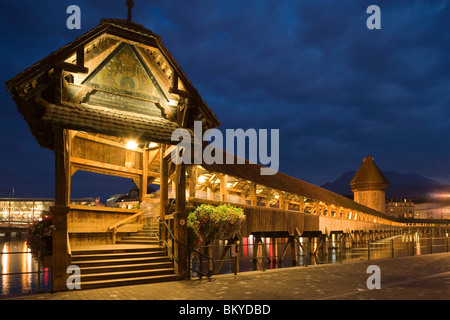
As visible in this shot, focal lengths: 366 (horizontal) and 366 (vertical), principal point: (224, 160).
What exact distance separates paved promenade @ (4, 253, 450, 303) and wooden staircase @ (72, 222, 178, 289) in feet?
1.18

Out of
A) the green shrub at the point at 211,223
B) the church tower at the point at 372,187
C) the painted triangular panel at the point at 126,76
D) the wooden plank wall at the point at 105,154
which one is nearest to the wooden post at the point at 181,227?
the green shrub at the point at 211,223

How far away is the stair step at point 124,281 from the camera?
31.0 feet

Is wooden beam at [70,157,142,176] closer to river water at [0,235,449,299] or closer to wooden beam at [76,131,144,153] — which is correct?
wooden beam at [76,131,144,153]

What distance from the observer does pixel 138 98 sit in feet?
39.3

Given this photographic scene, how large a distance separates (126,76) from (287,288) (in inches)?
318

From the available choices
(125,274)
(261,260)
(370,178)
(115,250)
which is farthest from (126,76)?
(370,178)

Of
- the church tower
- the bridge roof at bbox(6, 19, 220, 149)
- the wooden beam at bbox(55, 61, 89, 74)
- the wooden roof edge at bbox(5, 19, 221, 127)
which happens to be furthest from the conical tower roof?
the wooden beam at bbox(55, 61, 89, 74)

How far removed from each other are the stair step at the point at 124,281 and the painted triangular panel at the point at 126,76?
5697 millimetres

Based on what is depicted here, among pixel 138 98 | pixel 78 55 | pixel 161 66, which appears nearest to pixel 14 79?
pixel 78 55

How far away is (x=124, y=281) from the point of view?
9.95 m

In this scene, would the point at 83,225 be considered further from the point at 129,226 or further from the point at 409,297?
the point at 409,297

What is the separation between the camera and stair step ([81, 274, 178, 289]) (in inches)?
372

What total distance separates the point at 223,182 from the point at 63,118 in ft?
36.3
